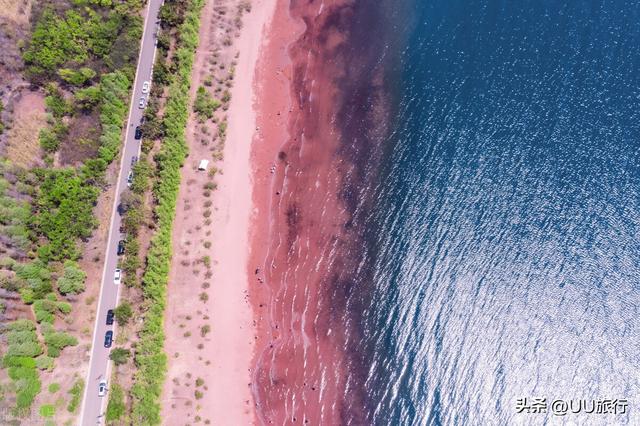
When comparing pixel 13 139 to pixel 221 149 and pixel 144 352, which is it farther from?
pixel 144 352

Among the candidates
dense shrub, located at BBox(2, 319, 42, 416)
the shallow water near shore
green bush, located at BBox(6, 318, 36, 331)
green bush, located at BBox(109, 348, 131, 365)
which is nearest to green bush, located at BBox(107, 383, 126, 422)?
green bush, located at BBox(109, 348, 131, 365)

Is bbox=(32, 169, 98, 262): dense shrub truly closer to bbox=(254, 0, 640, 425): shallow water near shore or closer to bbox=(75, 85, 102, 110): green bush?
bbox=(75, 85, 102, 110): green bush

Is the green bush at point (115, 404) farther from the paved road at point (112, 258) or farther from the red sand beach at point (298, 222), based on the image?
the red sand beach at point (298, 222)

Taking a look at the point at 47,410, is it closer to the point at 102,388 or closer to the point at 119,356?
the point at 102,388

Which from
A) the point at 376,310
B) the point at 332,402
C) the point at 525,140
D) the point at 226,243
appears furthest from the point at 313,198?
the point at 525,140

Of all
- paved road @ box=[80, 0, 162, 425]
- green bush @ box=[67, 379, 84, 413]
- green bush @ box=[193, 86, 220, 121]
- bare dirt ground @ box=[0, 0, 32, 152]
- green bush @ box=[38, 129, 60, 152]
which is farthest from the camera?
green bush @ box=[193, 86, 220, 121]

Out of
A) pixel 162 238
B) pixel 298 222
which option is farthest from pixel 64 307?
pixel 298 222
